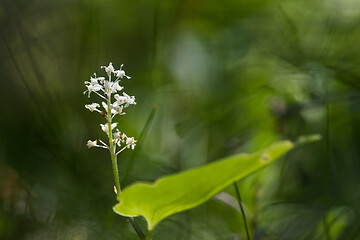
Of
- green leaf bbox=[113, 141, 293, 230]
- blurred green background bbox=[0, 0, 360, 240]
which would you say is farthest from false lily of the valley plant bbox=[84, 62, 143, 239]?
blurred green background bbox=[0, 0, 360, 240]

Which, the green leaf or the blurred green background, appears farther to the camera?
the blurred green background

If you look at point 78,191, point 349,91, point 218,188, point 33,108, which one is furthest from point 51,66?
point 218,188

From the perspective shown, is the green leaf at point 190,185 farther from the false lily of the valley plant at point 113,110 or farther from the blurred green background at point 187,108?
the blurred green background at point 187,108

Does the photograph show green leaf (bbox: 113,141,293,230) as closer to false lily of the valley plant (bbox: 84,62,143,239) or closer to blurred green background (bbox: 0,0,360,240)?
false lily of the valley plant (bbox: 84,62,143,239)

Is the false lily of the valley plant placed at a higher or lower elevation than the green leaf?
higher

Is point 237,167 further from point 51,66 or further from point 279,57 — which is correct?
point 51,66

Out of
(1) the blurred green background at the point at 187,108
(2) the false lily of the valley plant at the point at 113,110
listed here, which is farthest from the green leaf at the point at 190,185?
(1) the blurred green background at the point at 187,108
